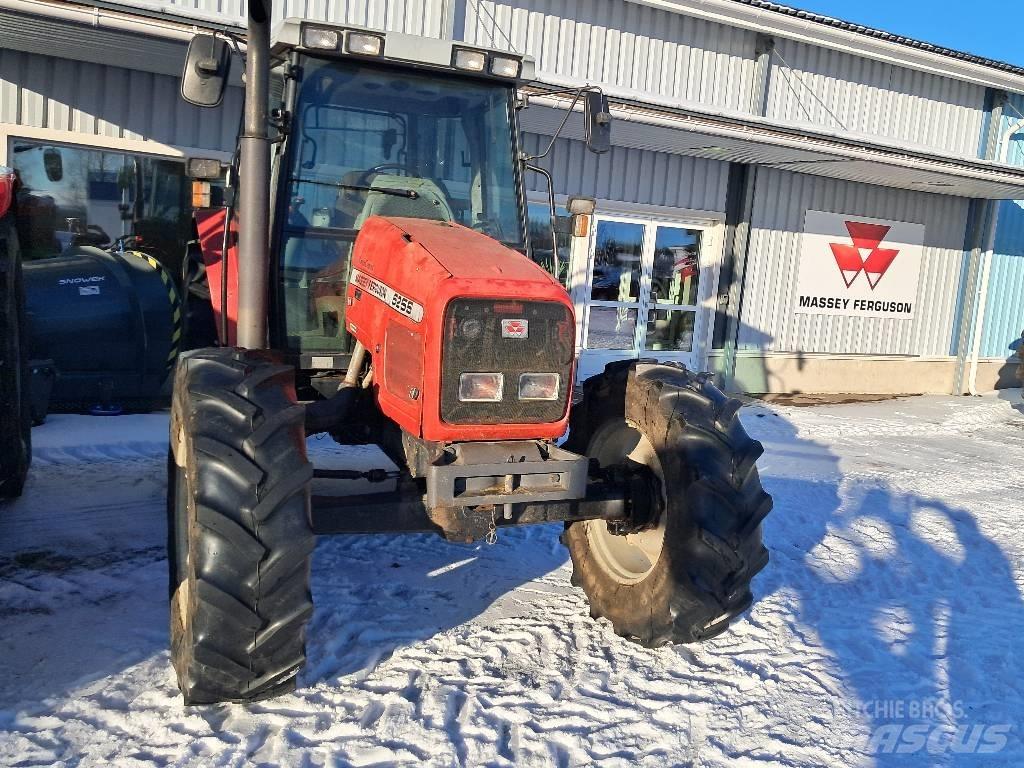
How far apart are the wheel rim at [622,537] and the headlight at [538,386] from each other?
742 millimetres

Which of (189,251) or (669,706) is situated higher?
(189,251)

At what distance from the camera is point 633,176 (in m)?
10.8

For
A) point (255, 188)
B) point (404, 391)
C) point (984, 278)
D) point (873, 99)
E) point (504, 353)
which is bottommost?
point (404, 391)

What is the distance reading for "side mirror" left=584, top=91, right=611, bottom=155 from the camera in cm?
421

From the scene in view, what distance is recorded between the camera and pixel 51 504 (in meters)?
5.34

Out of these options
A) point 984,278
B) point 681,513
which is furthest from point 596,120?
point 984,278

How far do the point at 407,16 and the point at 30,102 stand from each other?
3.76 metres

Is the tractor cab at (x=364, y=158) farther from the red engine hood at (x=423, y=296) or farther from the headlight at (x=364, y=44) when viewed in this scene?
the red engine hood at (x=423, y=296)

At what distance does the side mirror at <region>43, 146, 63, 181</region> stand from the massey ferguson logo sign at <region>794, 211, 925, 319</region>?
9.17 metres

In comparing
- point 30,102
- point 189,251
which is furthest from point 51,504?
point 30,102

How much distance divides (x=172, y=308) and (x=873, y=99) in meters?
10.1

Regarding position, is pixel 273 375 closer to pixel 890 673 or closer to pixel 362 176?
pixel 362 176

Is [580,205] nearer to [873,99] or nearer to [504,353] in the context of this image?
[504,353]

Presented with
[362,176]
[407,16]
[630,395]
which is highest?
[407,16]
